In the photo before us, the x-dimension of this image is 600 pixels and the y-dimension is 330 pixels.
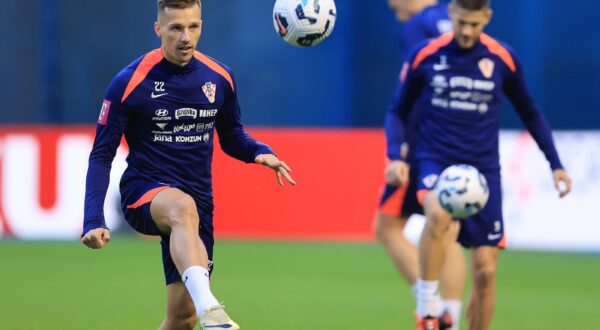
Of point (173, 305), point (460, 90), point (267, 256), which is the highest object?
point (460, 90)

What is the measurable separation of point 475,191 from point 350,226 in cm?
804

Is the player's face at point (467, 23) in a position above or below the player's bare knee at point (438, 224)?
above

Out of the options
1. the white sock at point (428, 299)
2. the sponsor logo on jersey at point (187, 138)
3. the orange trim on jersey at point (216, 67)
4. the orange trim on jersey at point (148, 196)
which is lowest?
the white sock at point (428, 299)

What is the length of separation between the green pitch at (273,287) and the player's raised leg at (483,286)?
1.35 m

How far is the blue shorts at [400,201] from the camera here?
8.50 m

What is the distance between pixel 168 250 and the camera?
6.72 m

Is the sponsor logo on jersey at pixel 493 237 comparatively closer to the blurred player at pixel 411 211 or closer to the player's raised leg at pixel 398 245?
the blurred player at pixel 411 211

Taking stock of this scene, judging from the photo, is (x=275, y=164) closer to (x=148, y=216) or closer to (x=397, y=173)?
(x=148, y=216)

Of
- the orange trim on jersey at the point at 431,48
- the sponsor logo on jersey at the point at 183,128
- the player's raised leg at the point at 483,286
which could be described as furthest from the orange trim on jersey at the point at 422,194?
the sponsor logo on jersey at the point at 183,128

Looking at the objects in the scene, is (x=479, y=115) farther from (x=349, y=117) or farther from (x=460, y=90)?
(x=349, y=117)

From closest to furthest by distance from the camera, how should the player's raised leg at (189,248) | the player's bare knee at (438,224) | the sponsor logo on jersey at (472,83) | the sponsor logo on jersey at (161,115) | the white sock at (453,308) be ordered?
the player's raised leg at (189,248) → the sponsor logo on jersey at (161,115) → the player's bare knee at (438,224) → the sponsor logo on jersey at (472,83) → the white sock at (453,308)

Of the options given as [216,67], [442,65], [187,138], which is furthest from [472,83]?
[187,138]

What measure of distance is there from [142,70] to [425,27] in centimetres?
289

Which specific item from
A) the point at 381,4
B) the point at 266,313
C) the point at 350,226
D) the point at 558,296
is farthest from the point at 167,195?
the point at 381,4
